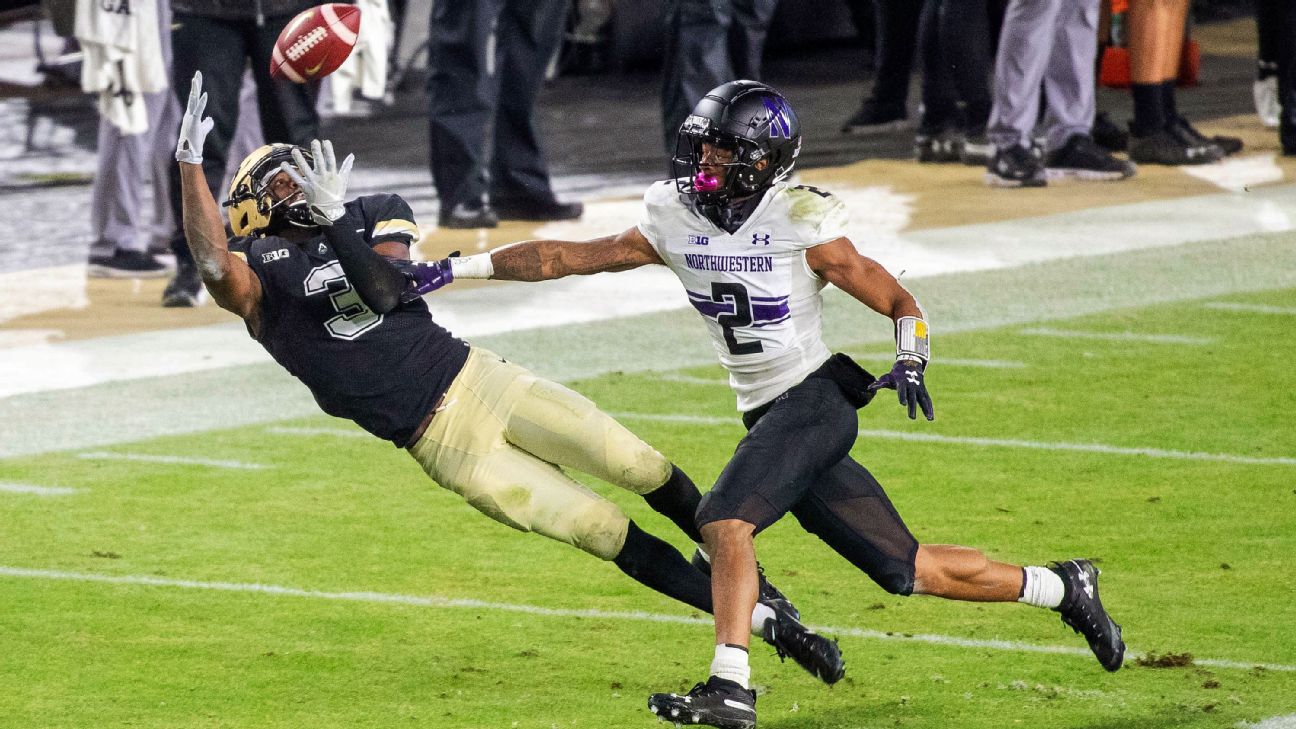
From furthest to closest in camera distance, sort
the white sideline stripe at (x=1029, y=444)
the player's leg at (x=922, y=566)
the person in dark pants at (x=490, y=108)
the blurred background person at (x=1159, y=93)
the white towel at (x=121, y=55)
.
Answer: the blurred background person at (x=1159, y=93) → the person in dark pants at (x=490, y=108) → the white towel at (x=121, y=55) → the white sideline stripe at (x=1029, y=444) → the player's leg at (x=922, y=566)

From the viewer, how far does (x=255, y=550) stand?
7133 millimetres

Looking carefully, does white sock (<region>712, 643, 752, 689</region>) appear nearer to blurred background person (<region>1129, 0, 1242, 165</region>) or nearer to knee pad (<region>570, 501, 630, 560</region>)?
knee pad (<region>570, 501, 630, 560</region>)

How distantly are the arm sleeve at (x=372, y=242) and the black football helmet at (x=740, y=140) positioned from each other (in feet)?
2.59

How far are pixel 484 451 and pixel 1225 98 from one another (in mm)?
13085

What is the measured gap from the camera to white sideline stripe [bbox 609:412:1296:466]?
800 centimetres

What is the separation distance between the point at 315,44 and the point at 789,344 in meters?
1.97

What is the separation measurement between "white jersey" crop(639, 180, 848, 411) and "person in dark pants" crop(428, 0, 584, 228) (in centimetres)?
638

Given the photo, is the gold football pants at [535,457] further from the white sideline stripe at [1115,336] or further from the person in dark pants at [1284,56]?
the person in dark pants at [1284,56]

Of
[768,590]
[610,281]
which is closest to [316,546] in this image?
[768,590]

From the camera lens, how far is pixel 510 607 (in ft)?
21.5

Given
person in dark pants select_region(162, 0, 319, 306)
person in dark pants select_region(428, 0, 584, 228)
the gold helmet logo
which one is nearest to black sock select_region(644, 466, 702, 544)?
the gold helmet logo

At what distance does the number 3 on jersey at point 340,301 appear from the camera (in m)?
5.93

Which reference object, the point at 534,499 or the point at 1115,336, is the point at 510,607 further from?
the point at 1115,336

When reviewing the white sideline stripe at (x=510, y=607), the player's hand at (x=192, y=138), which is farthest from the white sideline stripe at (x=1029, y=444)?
the player's hand at (x=192, y=138)
